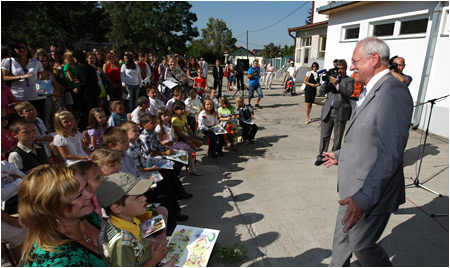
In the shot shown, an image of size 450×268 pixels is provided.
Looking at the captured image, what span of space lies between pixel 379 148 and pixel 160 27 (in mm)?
53251

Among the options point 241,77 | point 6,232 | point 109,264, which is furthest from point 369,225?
point 241,77

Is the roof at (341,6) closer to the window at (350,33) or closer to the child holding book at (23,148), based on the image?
the window at (350,33)

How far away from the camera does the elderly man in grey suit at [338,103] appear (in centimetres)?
441

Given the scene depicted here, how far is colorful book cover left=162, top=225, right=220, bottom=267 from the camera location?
223cm

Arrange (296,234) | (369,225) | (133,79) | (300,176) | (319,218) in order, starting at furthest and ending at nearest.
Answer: (133,79)
(300,176)
(319,218)
(296,234)
(369,225)

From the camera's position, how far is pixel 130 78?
22.4 feet

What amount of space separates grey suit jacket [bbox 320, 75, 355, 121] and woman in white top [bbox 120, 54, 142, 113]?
486 cm

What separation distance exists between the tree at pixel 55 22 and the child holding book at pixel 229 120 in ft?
96.7

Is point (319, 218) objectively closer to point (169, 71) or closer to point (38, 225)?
point (38, 225)

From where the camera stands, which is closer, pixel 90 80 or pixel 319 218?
pixel 319 218

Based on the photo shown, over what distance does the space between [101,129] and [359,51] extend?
12.3 feet

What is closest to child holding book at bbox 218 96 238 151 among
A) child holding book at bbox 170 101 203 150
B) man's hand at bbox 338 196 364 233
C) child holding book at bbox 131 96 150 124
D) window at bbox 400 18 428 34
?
child holding book at bbox 170 101 203 150

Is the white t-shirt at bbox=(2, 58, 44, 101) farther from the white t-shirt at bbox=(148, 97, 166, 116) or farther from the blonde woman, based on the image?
the blonde woman

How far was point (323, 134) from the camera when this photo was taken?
482 cm
